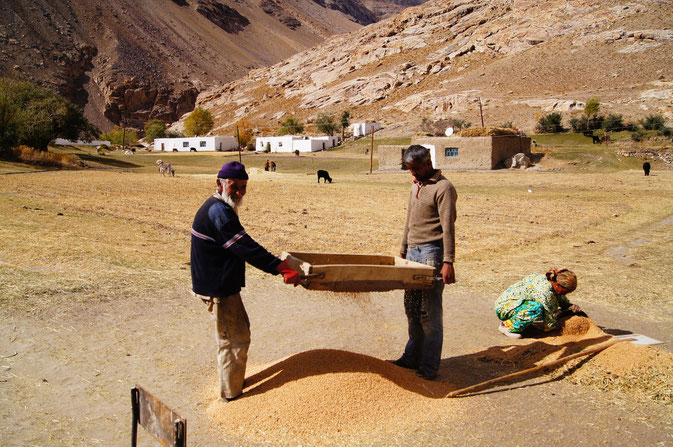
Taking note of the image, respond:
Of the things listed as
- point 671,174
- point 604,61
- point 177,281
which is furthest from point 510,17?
point 177,281

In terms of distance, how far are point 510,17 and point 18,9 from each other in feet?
343

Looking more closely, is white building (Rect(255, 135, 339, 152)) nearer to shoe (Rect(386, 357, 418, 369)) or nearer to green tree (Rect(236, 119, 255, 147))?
green tree (Rect(236, 119, 255, 147))

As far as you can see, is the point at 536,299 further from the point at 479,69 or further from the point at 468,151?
the point at 479,69

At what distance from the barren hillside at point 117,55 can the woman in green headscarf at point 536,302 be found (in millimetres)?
115766

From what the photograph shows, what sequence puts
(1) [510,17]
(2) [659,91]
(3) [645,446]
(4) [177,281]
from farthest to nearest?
(1) [510,17] → (2) [659,91] → (4) [177,281] → (3) [645,446]

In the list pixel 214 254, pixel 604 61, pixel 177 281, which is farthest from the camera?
pixel 604 61

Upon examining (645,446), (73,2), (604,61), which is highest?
(73,2)

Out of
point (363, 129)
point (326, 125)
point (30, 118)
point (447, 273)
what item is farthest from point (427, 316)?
point (326, 125)

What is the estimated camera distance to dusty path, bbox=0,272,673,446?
3996 mm

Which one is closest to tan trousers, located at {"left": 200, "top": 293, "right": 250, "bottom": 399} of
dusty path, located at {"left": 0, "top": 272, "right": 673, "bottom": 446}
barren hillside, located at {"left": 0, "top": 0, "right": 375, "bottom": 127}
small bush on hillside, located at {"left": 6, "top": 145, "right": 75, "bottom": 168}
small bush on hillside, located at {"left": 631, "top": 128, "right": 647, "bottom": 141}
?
dusty path, located at {"left": 0, "top": 272, "right": 673, "bottom": 446}

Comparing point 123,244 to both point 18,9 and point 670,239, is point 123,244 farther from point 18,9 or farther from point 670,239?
point 18,9

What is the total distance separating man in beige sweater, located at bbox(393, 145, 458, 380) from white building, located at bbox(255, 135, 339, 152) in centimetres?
6665

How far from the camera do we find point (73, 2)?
131 m

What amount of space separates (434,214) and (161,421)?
10.3 feet
